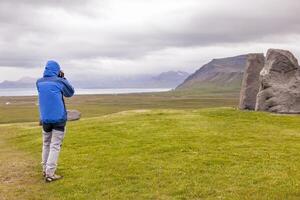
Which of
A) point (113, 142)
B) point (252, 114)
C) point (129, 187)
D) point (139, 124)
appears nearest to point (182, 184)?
point (129, 187)

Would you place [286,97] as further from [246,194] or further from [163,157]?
[246,194]

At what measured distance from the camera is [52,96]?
51.3 feet

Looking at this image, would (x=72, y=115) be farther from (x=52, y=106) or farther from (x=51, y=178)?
(x=52, y=106)

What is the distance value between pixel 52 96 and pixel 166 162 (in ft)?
17.6

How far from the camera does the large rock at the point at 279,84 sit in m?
36.5

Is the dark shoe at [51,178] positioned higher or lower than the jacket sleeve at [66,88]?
lower

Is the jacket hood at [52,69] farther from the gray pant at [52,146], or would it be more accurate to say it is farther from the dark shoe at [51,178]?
the dark shoe at [51,178]

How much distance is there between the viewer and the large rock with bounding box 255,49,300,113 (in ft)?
120

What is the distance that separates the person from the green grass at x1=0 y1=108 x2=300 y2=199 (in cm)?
102

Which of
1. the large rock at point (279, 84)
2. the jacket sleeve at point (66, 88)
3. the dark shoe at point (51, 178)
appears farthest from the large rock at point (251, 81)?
the jacket sleeve at point (66, 88)

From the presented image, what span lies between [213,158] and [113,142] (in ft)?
24.7

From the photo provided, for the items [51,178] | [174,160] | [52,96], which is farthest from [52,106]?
[174,160]

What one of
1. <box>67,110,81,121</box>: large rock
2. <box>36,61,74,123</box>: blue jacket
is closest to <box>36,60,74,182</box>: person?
<box>36,61,74,123</box>: blue jacket

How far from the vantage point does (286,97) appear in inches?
1446
